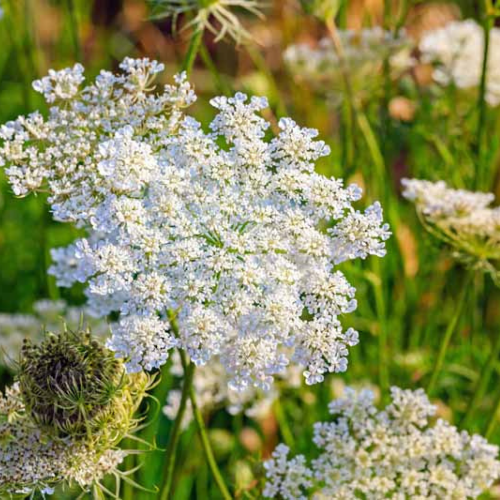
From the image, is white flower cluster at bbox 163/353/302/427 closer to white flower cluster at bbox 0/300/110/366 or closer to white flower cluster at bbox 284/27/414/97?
white flower cluster at bbox 0/300/110/366

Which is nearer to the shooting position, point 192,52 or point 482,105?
point 192,52

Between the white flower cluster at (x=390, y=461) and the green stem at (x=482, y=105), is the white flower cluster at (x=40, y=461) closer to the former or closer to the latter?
the white flower cluster at (x=390, y=461)

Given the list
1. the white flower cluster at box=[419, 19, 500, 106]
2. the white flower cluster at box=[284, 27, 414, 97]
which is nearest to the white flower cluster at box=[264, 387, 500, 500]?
the white flower cluster at box=[284, 27, 414, 97]

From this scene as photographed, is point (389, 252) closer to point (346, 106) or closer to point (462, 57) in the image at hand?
point (346, 106)

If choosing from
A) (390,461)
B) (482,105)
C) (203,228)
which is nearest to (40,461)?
(203,228)

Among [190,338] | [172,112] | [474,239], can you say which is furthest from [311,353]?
[474,239]

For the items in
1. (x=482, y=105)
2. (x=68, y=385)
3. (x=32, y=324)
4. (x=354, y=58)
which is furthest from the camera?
(x=354, y=58)
